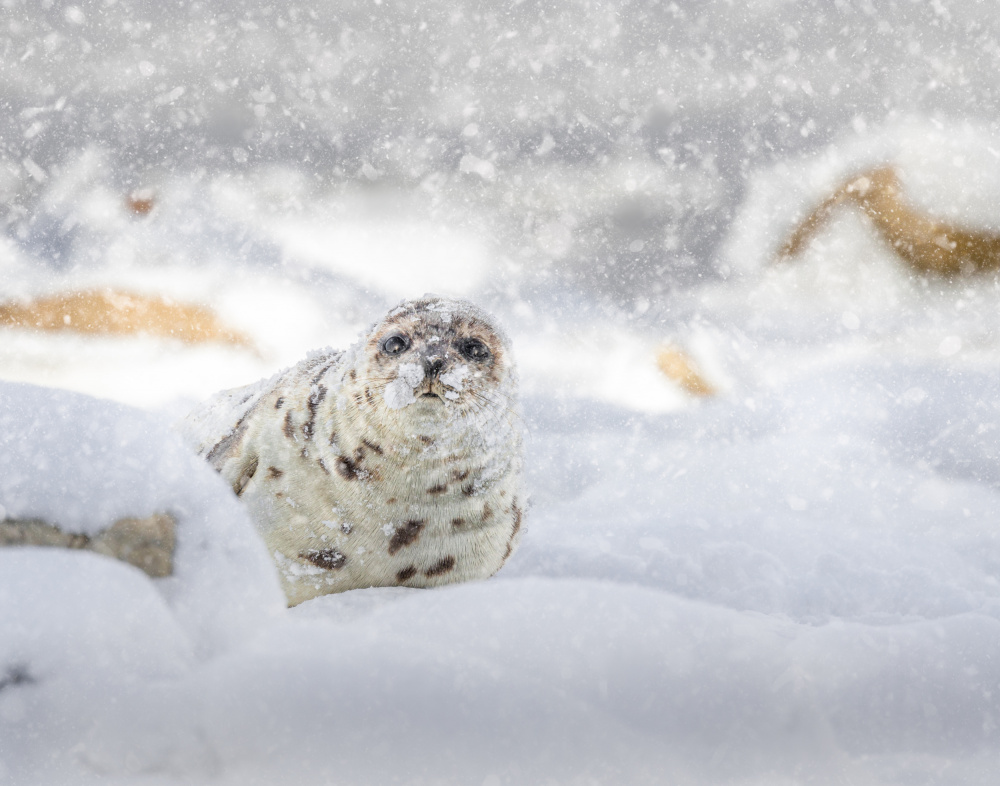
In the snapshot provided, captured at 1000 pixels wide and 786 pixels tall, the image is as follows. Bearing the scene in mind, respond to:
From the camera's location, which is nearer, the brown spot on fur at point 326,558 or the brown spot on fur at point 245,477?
the brown spot on fur at point 326,558

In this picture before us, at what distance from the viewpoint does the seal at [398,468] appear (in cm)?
266

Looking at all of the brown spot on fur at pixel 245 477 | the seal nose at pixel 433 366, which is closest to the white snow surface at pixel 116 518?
the seal nose at pixel 433 366

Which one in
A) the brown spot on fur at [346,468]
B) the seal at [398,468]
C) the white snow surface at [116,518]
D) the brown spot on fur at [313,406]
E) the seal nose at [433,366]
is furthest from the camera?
the brown spot on fur at [313,406]

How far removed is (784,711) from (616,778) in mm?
463

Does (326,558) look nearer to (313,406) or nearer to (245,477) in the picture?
(245,477)

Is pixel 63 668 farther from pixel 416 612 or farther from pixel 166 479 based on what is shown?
pixel 416 612

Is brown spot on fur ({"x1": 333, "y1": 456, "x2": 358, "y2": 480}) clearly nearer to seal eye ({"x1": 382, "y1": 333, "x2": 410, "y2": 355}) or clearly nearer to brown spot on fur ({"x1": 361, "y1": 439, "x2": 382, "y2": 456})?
brown spot on fur ({"x1": 361, "y1": 439, "x2": 382, "y2": 456})

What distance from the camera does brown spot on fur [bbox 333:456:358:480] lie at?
2766 mm

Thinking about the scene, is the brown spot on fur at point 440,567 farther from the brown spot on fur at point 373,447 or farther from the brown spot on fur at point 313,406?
the brown spot on fur at point 313,406

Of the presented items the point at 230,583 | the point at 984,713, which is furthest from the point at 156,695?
the point at 984,713

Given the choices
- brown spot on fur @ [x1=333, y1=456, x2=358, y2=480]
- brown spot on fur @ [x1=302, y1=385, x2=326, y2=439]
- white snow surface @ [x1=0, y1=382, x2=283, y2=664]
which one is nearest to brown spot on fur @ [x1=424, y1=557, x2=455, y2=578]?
brown spot on fur @ [x1=333, y1=456, x2=358, y2=480]

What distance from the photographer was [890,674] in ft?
5.50

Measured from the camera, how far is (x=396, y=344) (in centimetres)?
268

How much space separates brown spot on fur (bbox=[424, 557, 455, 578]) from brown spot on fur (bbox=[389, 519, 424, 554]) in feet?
0.48
